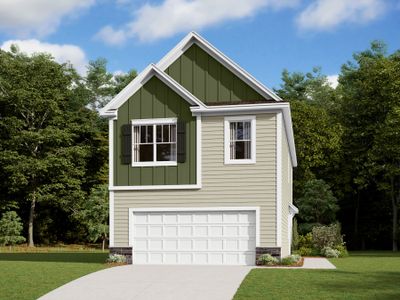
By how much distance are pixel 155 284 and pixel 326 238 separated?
1701cm

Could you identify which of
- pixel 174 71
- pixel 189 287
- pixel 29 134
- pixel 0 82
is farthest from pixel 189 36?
pixel 0 82

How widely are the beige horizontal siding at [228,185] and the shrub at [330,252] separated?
8701mm

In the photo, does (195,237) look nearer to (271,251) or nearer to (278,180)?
(271,251)

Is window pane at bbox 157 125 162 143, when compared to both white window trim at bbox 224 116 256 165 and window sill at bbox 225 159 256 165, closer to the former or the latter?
white window trim at bbox 224 116 256 165

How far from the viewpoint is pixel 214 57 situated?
23109mm

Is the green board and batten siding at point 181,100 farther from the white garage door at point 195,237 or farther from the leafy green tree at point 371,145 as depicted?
the leafy green tree at point 371,145

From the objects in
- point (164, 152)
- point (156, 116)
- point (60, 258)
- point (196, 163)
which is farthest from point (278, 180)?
point (60, 258)

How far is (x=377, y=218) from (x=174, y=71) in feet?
94.4

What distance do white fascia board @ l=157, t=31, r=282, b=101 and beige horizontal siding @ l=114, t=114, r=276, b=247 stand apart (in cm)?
106

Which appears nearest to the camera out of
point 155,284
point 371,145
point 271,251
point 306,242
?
point 155,284

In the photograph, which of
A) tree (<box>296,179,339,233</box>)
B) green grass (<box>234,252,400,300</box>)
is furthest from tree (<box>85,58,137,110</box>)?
green grass (<box>234,252,400,300</box>)

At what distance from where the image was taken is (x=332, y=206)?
131 ft

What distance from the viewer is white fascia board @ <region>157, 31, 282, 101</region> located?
882 inches

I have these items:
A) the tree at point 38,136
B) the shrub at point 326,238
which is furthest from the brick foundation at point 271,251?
the tree at point 38,136
